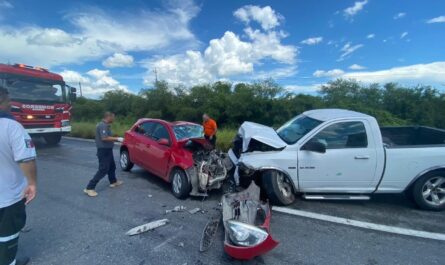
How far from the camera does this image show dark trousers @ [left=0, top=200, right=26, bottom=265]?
2248mm

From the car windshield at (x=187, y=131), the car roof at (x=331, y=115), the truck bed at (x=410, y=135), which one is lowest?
the truck bed at (x=410, y=135)

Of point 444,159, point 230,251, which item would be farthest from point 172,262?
point 444,159

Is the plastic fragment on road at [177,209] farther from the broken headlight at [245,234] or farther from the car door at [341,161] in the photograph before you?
the car door at [341,161]

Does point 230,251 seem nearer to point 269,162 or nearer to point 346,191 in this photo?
point 269,162

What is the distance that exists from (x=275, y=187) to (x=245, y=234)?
5.36 feet

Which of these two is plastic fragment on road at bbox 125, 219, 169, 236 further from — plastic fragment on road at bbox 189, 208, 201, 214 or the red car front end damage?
the red car front end damage

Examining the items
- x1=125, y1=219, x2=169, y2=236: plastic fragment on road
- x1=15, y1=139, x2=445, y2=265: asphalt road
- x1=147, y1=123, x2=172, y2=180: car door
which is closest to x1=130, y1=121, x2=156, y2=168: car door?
x1=147, y1=123, x2=172, y2=180: car door

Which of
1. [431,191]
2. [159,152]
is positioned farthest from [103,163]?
[431,191]

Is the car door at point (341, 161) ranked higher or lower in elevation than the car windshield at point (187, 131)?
lower

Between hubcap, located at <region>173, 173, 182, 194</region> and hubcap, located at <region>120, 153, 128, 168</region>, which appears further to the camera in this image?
hubcap, located at <region>120, 153, 128, 168</region>

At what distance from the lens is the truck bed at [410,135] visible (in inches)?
193

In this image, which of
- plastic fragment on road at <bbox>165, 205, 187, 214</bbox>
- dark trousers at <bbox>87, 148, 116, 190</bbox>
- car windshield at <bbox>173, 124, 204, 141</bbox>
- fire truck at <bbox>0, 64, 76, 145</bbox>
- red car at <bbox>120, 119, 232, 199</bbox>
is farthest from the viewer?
fire truck at <bbox>0, 64, 76, 145</bbox>

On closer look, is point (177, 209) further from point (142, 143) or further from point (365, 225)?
point (365, 225)

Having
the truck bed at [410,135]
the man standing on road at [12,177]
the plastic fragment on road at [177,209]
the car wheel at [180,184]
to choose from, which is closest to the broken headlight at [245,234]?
the plastic fragment on road at [177,209]
